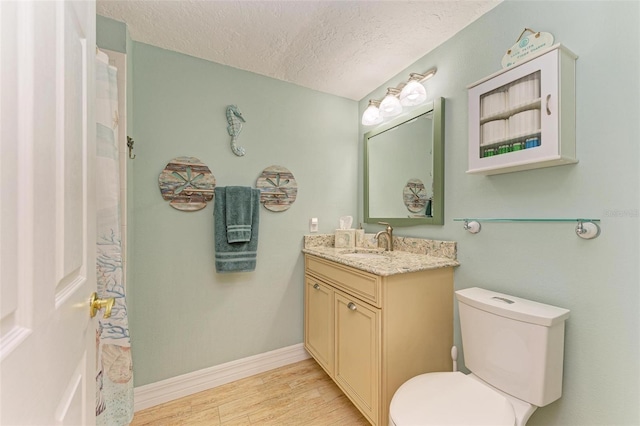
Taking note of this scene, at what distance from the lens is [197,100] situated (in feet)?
5.63

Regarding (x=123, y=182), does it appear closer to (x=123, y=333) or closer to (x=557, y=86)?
(x=123, y=333)

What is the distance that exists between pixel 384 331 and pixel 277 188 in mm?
1238

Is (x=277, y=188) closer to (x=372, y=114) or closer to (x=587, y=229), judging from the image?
(x=372, y=114)

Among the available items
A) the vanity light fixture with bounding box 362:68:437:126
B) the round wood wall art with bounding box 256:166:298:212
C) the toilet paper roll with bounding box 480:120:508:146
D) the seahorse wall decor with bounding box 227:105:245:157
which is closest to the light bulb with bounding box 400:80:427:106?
A: the vanity light fixture with bounding box 362:68:437:126

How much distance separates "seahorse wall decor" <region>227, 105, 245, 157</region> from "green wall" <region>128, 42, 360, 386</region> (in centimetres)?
4

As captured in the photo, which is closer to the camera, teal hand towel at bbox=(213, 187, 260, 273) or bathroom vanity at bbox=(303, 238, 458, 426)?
bathroom vanity at bbox=(303, 238, 458, 426)

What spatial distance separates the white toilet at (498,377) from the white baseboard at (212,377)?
114cm

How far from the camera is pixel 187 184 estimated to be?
1.68 m

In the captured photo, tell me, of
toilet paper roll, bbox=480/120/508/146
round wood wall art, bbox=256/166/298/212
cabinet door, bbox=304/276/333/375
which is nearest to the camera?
toilet paper roll, bbox=480/120/508/146

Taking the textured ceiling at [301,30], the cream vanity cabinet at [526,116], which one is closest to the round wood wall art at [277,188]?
the textured ceiling at [301,30]

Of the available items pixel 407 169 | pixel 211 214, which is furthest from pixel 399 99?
pixel 211 214

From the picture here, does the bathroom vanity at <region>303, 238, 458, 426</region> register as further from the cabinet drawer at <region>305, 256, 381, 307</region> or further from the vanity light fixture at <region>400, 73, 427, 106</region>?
the vanity light fixture at <region>400, 73, 427, 106</region>

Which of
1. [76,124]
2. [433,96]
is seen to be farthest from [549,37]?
[76,124]

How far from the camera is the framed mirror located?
5.19 ft
